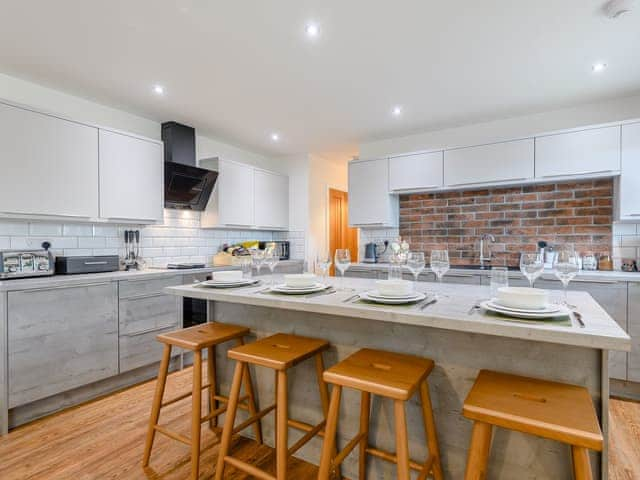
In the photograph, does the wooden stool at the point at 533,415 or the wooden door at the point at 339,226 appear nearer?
the wooden stool at the point at 533,415

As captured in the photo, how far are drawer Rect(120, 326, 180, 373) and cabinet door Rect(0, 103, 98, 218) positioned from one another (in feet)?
3.55

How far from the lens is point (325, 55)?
8.09 feet

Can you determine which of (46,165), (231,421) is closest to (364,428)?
(231,421)

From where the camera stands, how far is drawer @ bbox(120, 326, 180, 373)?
284 cm

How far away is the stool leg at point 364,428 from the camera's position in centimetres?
161

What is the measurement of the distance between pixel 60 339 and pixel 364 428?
2.19 m

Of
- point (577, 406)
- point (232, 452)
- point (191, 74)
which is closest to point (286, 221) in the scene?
point (191, 74)

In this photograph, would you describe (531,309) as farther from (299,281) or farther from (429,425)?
(299,281)

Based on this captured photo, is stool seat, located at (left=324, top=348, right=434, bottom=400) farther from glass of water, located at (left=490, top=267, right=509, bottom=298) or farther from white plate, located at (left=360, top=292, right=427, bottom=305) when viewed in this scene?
glass of water, located at (left=490, top=267, right=509, bottom=298)

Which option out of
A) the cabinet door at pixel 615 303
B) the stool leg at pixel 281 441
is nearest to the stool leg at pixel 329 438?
the stool leg at pixel 281 441

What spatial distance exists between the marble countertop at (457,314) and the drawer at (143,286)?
117 centimetres

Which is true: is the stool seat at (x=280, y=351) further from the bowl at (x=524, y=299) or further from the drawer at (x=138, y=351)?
the drawer at (x=138, y=351)

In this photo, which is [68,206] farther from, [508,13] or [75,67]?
[508,13]

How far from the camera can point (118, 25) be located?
2100mm
